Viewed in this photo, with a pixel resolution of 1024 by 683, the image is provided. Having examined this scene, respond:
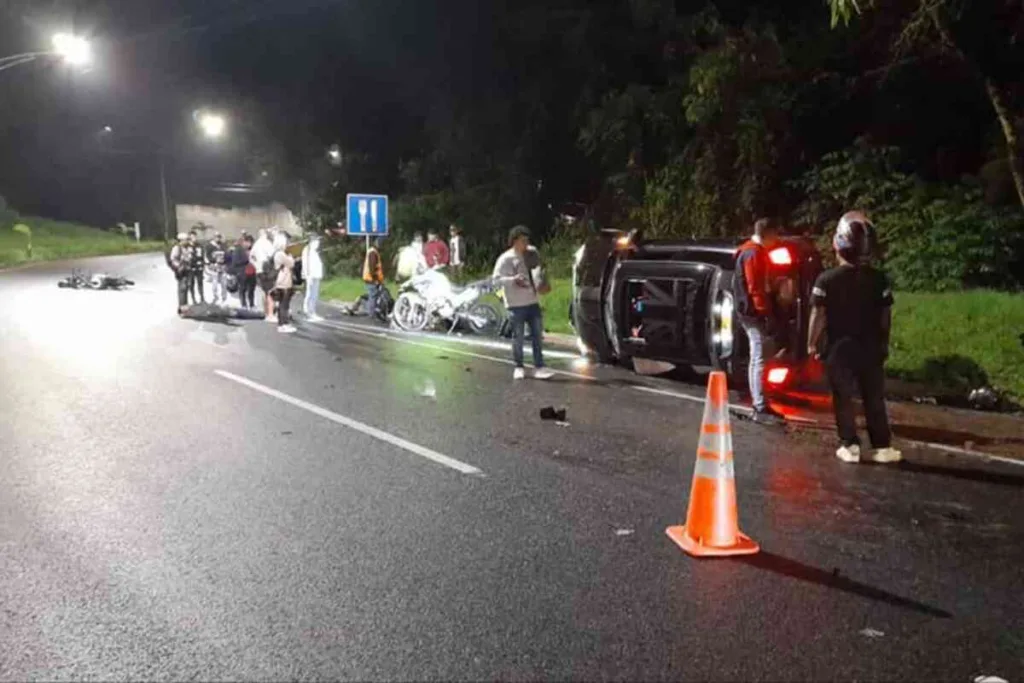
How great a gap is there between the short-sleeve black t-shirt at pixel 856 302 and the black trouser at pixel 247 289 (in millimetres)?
16558

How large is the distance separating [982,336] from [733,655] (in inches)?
345

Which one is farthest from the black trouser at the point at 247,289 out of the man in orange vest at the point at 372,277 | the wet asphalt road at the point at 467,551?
the wet asphalt road at the point at 467,551

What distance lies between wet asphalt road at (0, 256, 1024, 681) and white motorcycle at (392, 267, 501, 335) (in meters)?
7.45

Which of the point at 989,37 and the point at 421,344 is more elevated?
the point at 989,37

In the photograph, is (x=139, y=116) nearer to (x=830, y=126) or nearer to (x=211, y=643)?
(x=830, y=126)

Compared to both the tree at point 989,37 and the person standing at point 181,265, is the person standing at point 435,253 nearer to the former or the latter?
the person standing at point 181,265

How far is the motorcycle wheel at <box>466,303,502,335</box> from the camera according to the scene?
17875 mm

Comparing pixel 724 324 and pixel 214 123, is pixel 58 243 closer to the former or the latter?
pixel 214 123

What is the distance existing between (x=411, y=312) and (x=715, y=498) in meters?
13.4

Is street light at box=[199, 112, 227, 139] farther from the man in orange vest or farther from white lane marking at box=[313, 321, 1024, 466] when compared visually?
white lane marking at box=[313, 321, 1024, 466]

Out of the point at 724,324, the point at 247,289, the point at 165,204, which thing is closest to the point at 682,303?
the point at 724,324

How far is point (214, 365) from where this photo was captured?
43.2 feet

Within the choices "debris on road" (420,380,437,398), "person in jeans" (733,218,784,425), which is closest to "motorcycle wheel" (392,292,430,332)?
"debris on road" (420,380,437,398)

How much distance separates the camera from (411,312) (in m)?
18.6
